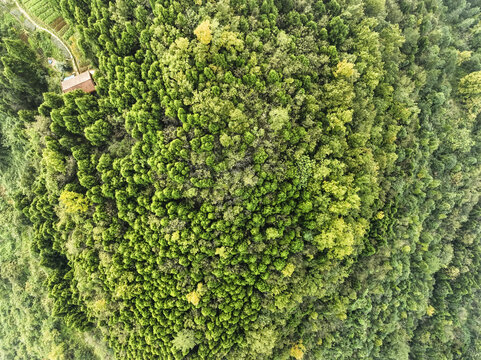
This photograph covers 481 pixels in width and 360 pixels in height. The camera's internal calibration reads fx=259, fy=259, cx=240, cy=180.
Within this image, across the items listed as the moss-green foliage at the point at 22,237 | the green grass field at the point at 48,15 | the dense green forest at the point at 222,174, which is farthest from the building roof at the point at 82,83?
the green grass field at the point at 48,15

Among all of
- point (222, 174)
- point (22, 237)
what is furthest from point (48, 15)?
point (22, 237)

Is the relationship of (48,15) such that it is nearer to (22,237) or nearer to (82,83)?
(82,83)

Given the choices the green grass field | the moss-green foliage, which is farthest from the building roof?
the green grass field

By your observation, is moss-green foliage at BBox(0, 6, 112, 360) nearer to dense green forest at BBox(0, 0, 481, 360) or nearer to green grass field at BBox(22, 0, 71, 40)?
dense green forest at BBox(0, 0, 481, 360)

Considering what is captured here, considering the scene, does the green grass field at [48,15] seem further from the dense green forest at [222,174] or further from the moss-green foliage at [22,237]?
the dense green forest at [222,174]

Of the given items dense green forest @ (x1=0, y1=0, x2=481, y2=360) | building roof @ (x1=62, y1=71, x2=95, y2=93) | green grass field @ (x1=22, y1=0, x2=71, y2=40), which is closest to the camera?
dense green forest @ (x1=0, y1=0, x2=481, y2=360)

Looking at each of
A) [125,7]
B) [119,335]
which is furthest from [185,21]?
[119,335]
